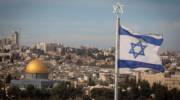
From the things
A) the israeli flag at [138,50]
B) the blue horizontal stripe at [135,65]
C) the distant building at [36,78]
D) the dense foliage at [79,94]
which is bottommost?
the dense foliage at [79,94]

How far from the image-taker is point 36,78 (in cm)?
3994

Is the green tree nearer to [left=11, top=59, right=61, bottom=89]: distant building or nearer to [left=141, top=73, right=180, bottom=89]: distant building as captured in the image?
[left=11, top=59, right=61, bottom=89]: distant building

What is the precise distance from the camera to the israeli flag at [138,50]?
4055 mm

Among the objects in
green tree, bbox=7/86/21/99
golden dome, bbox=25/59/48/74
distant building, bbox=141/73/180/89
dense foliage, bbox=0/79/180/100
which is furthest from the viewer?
distant building, bbox=141/73/180/89

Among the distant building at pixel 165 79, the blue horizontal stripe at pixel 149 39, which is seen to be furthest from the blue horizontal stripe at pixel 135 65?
the distant building at pixel 165 79

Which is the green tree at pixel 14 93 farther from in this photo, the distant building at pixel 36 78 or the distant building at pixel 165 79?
the distant building at pixel 165 79

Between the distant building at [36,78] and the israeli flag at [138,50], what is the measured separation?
1329 inches

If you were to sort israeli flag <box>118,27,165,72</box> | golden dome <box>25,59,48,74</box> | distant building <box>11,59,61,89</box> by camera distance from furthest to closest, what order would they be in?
golden dome <box>25,59,48,74</box>
distant building <box>11,59,61,89</box>
israeli flag <box>118,27,165,72</box>

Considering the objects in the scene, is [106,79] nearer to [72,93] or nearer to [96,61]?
[72,93]

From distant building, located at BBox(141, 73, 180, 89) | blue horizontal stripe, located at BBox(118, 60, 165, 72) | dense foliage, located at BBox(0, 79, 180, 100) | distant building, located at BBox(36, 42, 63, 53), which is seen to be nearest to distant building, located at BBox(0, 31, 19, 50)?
distant building, located at BBox(36, 42, 63, 53)

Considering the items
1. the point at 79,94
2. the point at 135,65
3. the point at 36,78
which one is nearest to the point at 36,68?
the point at 36,78

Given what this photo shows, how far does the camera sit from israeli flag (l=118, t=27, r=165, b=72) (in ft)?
13.3

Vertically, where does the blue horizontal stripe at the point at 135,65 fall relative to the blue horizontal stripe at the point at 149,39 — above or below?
below

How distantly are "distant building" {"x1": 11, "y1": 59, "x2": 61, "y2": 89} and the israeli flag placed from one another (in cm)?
3376
